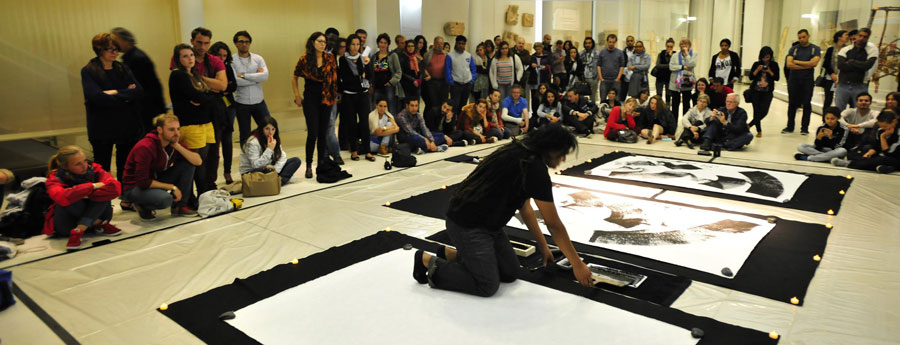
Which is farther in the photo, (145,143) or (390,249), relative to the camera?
(145,143)

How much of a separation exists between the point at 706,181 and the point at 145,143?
476 centimetres

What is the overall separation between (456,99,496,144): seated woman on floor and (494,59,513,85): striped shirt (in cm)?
111

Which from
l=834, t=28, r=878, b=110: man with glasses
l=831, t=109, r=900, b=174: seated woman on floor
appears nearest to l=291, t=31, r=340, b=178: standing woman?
l=831, t=109, r=900, b=174: seated woman on floor

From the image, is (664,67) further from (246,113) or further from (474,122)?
(246,113)

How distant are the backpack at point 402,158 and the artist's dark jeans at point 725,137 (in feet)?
12.0

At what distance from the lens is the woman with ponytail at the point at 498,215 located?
2732 mm

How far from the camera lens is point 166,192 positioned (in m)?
4.48

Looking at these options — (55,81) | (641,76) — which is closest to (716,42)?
(641,76)

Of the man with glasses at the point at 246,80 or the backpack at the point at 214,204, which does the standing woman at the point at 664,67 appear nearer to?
the man with glasses at the point at 246,80

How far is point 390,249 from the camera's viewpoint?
12.5 ft

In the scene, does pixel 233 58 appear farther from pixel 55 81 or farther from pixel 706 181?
pixel 706 181

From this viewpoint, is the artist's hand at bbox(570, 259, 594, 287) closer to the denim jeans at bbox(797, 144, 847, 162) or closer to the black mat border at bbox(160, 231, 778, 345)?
the black mat border at bbox(160, 231, 778, 345)

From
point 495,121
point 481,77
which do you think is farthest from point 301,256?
point 481,77

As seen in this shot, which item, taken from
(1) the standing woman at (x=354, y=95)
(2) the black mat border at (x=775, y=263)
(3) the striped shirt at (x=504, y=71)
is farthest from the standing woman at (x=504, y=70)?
(2) the black mat border at (x=775, y=263)
